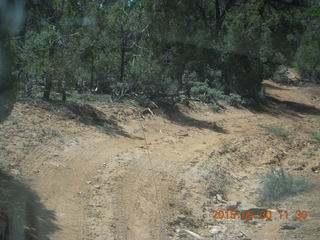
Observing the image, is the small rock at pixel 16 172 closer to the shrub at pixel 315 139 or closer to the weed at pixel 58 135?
the weed at pixel 58 135

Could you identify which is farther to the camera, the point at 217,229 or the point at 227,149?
Answer: the point at 227,149

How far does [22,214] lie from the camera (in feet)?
18.8

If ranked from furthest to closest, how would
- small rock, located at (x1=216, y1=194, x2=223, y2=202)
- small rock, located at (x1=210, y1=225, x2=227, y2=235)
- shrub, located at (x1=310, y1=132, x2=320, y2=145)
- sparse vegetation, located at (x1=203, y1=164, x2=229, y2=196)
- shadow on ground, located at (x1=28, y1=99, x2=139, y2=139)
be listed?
shrub, located at (x1=310, y1=132, x2=320, y2=145), shadow on ground, located at (x1=28, y1=99, x2=139, y2=139), sparse vegetation, located at (x1=203, y1=164, x2=229, y2=196), small rock, located at (x1=216, y1=194, x2=223, y2=202), small rock, located at (x1=210, y1=225, x2=227, y2=235)

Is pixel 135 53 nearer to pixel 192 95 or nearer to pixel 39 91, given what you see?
pixel 192 95

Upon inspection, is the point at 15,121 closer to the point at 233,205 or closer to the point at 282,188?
the point at 233,205

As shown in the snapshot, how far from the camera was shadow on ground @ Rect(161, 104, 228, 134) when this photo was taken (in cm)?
1509

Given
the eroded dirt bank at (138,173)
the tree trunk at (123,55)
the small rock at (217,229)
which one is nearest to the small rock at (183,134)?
the eroded dirt bank at (138,173)

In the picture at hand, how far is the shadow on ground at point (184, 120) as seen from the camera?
15.1 metres

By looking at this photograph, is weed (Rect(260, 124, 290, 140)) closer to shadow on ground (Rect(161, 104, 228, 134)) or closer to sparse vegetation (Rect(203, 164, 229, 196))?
shadow on ground (Rect(161, 104, 228, 134))

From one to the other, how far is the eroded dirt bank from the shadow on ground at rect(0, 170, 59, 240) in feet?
0.09

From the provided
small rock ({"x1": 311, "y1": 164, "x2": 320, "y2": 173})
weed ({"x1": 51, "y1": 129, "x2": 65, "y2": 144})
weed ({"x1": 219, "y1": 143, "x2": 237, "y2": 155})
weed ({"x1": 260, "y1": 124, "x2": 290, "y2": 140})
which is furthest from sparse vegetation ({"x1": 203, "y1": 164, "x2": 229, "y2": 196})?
weed ({"x1": 260, "y1": 124, "x2": 290, "y2": 140})

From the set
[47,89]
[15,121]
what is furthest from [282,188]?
[47,89]

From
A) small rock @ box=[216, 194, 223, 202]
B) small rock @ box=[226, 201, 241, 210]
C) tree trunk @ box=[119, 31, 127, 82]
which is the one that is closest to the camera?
small rock @ box=[226, 201, 241, 210]

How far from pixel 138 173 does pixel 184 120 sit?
7351 mm
